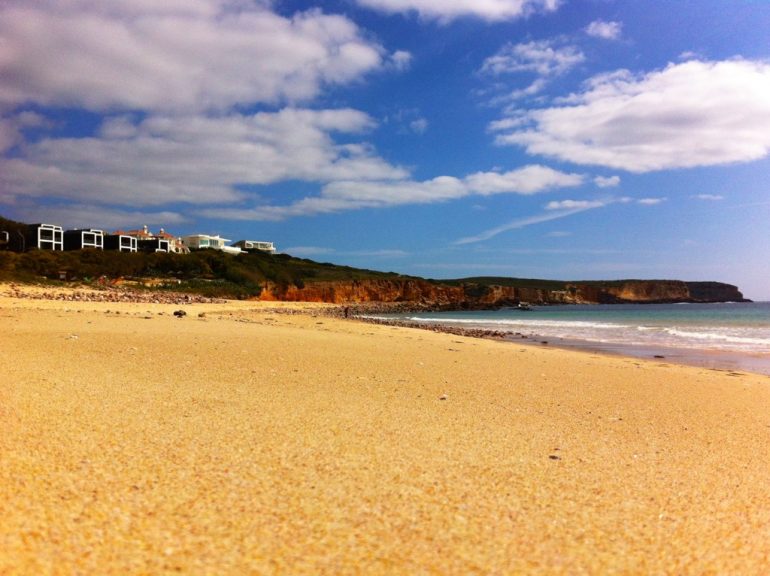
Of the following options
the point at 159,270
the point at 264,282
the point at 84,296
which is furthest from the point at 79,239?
the point at 84,296

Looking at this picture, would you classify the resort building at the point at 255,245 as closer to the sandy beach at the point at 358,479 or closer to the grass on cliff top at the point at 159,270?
the grass on cliff top at the point at 159,270

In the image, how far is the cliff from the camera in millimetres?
65438

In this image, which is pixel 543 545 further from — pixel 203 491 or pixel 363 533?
pixel 203 491

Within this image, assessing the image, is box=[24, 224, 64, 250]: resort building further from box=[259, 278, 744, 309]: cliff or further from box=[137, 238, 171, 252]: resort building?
box=[259, 278, 744, 309]: cliff

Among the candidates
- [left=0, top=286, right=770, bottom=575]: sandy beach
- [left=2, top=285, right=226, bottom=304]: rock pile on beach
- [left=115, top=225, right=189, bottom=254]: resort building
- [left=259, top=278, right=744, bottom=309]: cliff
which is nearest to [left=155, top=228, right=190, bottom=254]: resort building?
[left=115, top=225, right=189, bottom=254]: resort building

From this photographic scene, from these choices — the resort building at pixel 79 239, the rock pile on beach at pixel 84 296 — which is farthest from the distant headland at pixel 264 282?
the rock pile on beach at pixel 84 296

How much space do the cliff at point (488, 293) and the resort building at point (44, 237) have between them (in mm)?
25260

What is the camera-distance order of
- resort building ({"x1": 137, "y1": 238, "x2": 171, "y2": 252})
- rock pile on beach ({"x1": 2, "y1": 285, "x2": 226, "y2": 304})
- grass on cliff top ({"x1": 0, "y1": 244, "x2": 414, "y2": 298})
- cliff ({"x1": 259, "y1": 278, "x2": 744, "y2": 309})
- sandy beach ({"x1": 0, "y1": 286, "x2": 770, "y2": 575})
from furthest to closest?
resort building ({"x1": 137, "y1": 238, "x2": 171, "y2": 252}), cliff ({"x1": 259, "y1": 278, "x2": 744, "y2": 309}), grass on cliff top ({"x1": 0, "y1": 244, "x2": 414, "y2": 298}), rock pile on beach ({"x1": 2, "y1": 285, "x2": 226, "y2": 304}), sandy beach ({"x1": 0, "y1": 286, "x2": 770, "y2": 575})

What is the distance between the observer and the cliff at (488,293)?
65438 millimetres

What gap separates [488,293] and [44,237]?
218ft

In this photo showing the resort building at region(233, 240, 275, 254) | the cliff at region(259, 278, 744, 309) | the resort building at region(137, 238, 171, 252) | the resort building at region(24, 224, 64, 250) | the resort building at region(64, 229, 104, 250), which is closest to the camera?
the resort building at region(24, 224, 64, 250)

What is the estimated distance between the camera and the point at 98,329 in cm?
1066

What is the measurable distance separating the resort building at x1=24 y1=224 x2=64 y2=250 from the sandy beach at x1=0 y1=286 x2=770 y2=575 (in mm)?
60123

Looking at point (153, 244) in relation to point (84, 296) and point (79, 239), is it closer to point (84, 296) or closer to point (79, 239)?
point (79, 239)
